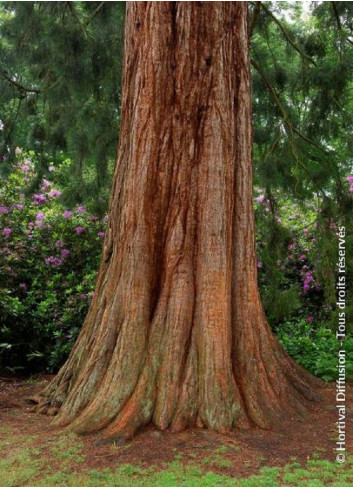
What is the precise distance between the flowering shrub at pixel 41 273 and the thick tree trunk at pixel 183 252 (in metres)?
1.94

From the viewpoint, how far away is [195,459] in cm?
377

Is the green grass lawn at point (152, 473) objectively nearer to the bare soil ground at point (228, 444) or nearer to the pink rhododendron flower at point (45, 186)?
the bare soil ground at point (228, 444)

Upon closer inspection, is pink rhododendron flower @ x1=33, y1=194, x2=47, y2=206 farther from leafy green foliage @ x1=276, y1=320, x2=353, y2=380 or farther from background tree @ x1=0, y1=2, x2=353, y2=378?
leafy green foliage @ x1=276, y1=320, x2=353, y2=380

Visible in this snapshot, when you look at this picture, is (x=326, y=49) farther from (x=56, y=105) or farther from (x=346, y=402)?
(x=346, y=402)

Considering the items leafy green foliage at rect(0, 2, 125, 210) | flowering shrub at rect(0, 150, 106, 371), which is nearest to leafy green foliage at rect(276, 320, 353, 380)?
flowering shrub at rect(0, 150, 106, 371)

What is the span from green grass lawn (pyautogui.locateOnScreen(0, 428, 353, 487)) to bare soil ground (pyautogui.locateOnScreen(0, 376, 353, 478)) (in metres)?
0.06

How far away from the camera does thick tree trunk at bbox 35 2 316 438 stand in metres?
4.31

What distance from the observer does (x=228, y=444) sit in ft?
13.0

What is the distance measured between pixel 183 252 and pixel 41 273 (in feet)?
11.3

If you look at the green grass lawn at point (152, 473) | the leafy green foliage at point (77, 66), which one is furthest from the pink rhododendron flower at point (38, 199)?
the green grass lawn at point (152, 473)

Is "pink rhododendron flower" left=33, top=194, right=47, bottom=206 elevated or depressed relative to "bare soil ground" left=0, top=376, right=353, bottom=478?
elevated

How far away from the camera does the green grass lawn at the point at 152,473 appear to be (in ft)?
11.4

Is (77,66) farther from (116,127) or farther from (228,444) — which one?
(228,444)

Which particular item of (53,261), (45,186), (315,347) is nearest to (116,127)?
(53,261)
